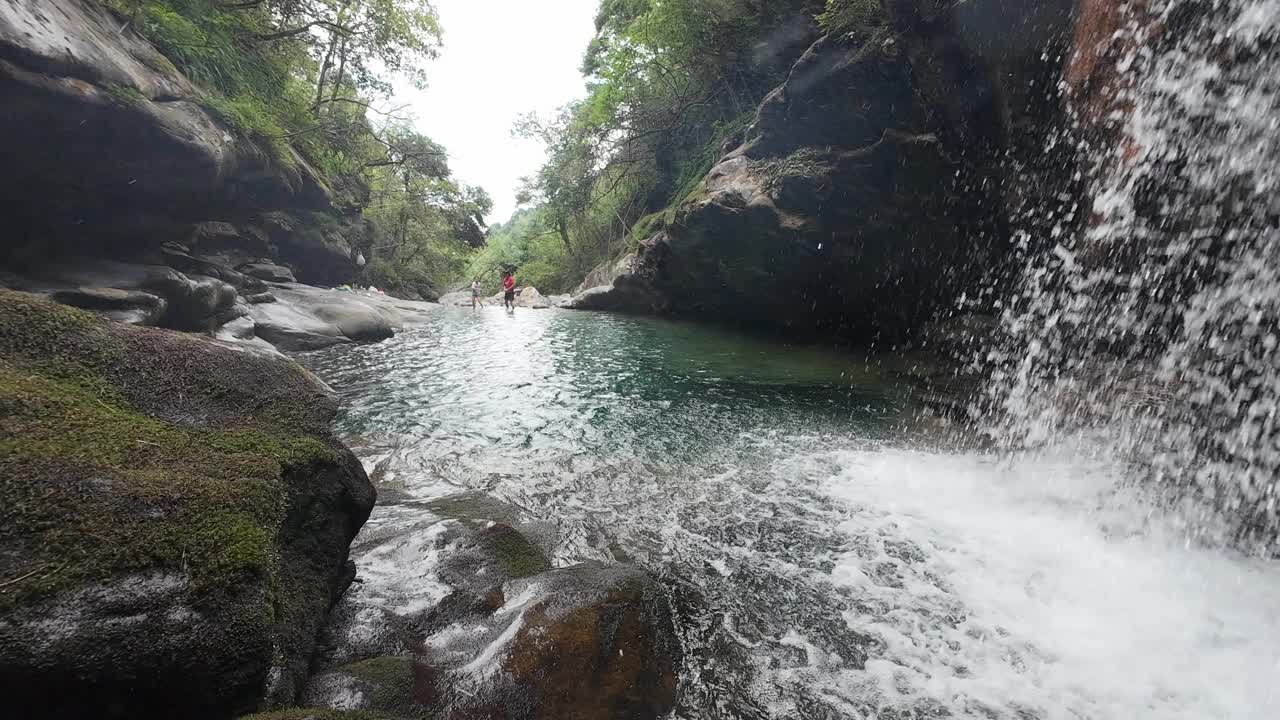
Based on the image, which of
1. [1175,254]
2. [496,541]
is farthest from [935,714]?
[1175,254]

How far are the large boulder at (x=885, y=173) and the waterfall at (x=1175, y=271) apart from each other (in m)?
1.16

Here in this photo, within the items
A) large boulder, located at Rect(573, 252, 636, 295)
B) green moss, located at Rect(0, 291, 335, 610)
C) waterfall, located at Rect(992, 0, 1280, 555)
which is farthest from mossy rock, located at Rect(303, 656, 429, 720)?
large boulder, located at Rect(573, 252, 636, 295)

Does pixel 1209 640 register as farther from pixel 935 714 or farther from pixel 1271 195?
pixel 1271 195

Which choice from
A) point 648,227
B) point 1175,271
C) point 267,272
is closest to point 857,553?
point 1175,271

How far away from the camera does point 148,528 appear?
1822 mm

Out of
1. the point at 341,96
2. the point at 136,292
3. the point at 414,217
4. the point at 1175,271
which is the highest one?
the point at 341,96

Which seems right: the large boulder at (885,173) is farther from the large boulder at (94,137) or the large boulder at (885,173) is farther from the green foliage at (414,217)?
the green foliage at (414,217)

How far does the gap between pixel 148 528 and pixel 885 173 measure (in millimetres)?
13684

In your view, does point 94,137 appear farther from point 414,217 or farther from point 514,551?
point 414,217

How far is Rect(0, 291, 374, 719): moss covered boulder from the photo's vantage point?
1.55m

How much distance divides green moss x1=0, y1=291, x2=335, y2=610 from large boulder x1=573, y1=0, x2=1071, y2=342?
12061 mm

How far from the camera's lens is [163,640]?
1651mm

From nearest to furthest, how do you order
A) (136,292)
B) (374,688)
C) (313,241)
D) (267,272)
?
(374,688) → (136,292) → (267,272) → (313,241)

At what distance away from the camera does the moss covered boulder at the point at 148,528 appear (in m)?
1.55
